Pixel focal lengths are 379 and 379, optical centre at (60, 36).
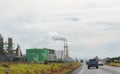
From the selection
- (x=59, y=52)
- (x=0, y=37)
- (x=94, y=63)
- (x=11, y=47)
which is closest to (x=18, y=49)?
(x=11, y=47)

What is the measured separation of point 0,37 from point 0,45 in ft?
19.6

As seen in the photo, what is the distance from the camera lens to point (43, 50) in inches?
4035

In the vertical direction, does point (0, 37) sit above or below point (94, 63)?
above

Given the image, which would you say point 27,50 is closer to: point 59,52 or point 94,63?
point 94,63

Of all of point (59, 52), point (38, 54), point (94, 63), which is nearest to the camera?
point (94, 63)

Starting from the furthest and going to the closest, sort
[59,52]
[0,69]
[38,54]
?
[59,52], [38,54], [0,69]

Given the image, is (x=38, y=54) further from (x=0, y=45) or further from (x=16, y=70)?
(x=16, y=70)

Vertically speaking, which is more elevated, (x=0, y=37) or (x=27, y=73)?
(x=0, y=37)

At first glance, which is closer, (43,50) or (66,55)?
(43,50)

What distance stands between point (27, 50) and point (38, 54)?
10.8ft

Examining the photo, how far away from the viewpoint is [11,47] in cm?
10306

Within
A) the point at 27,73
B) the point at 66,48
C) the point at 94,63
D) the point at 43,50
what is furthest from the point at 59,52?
the point at 27,73

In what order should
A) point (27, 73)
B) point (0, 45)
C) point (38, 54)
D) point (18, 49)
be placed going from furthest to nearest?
point (18, 49), point (38, 54), point (0, 45), point (27, 73)

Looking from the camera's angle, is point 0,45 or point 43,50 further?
point 43,50
